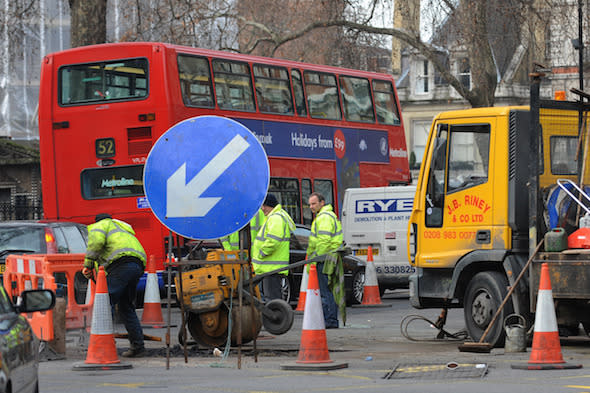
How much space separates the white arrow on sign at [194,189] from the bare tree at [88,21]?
58.6 ft

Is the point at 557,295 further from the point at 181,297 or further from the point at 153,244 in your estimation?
the point at 153,244

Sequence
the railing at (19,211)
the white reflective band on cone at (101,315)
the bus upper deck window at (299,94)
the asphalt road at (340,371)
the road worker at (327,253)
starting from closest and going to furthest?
1. the asphalt road at (340,371)
2. the white reflective band on cone at (101,315)
3. the road worker at (327,253)
4. the bus upper deck window at (299,94)
5. the railing at (19,211)

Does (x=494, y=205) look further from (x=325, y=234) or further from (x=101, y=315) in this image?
(x=101, y=315)

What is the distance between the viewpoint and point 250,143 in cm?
1102

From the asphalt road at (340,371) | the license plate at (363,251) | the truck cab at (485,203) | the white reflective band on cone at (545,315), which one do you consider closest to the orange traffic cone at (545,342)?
the white reflective band on cone at (545,315)

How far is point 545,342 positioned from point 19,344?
5.38m

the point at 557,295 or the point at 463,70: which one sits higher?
the point at 463,70

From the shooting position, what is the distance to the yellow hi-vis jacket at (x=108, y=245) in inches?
518

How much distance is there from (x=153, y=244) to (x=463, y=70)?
43092 millimetres

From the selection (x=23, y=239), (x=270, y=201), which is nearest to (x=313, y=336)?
(x=270, y=201)

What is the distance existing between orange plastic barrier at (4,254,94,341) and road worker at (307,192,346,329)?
10.3 feet

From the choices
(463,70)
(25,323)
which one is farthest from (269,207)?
(463,70)

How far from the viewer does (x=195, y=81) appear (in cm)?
2181

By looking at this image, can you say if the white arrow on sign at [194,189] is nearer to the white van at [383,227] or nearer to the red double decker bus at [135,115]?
the red double decker bus at [135,115]
